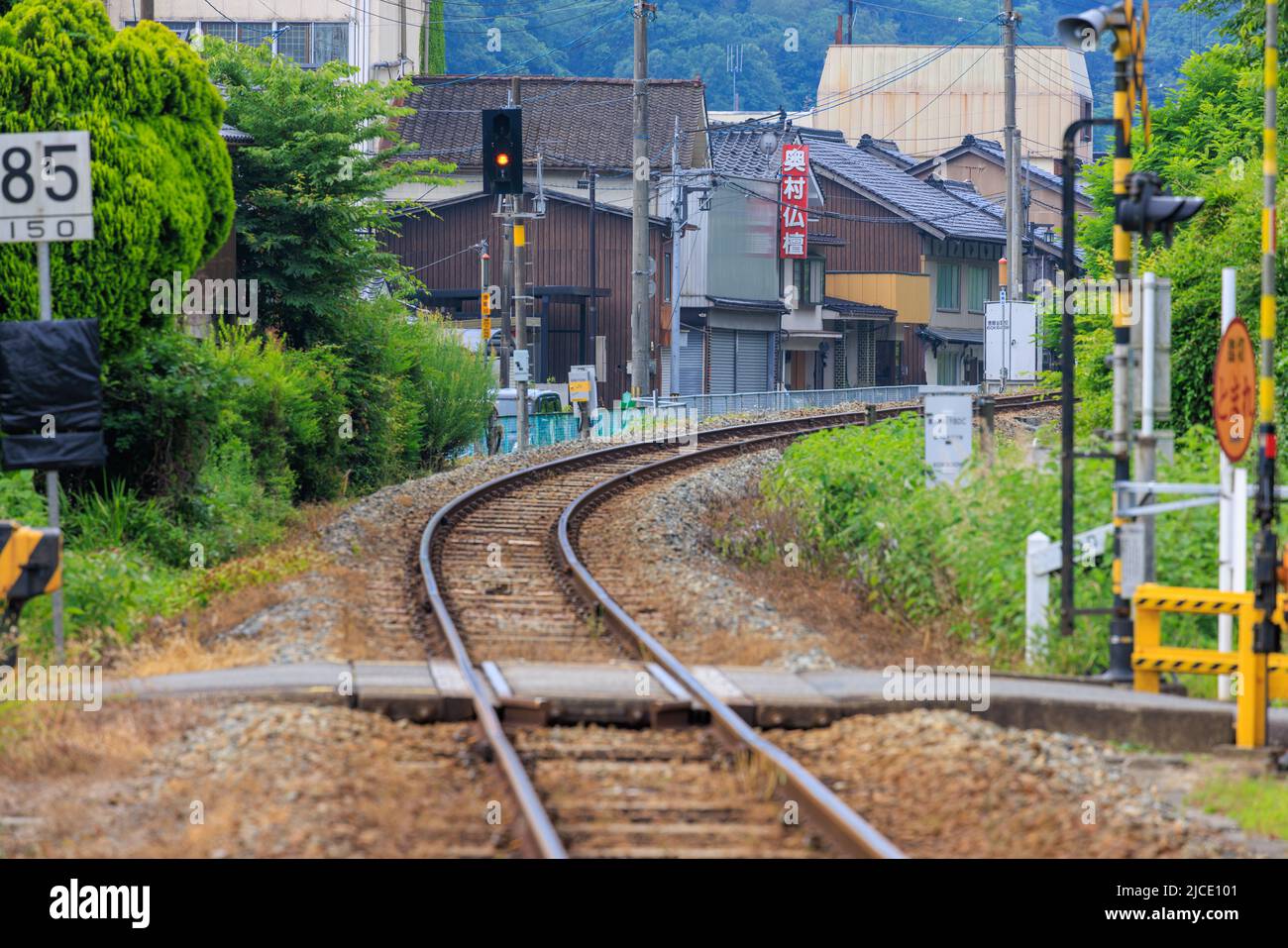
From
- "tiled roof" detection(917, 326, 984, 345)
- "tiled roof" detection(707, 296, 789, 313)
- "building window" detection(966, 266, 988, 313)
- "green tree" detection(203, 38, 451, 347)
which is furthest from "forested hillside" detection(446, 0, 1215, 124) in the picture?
"green tree" detection(203, 38, 451, 347)

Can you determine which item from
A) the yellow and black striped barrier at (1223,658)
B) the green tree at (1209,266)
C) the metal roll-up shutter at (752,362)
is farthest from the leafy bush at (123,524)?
the metal roll-up shutter at (752,362)

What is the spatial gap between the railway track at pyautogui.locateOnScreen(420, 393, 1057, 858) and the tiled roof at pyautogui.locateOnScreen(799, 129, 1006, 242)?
4736 cm

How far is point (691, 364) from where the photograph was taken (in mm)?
49781

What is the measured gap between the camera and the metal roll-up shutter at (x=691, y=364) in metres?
49.4

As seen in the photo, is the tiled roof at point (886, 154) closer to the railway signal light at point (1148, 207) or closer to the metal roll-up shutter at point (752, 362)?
the metal roll-up shutter at point (752, 362)

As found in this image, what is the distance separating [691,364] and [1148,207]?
39468mm

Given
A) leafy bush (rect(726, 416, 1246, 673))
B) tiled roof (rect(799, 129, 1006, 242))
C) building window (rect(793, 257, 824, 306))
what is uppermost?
tiled roof (rect(799, 129, 1006, 242))

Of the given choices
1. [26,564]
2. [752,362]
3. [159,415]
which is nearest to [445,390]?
[159,415]

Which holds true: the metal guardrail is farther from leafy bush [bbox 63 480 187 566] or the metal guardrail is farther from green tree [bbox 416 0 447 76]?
green tree [bbox 416 0 447 76]

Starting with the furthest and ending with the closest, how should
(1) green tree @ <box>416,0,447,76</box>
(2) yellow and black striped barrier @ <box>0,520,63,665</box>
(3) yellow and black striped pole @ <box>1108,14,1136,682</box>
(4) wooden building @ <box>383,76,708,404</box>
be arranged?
(1) green tree @ <box>416,0,447,76</box> → (4) wooden building @ <box>383,76,708,404</box> → (3) yellow and black striped pole @ <box>1108,14,1136,682</box> → (2) yellow and black striped barrier @ <box>0,520,63,665</box>

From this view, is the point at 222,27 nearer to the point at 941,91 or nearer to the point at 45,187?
the point at 941,91

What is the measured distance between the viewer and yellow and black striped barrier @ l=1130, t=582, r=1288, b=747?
9.35 meters

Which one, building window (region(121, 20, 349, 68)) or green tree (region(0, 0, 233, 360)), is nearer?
green tree (region(0, 0, 233, 360))
